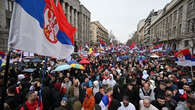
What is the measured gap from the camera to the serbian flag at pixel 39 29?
1.74 metres

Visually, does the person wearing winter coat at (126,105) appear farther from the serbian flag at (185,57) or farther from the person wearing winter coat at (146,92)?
the serbian flag at (185,57)

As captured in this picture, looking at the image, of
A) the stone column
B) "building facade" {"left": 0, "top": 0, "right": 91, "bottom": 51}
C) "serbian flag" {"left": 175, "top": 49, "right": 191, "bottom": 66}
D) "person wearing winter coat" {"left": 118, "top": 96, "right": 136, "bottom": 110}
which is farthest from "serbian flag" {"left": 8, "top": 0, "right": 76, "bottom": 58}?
the stone column

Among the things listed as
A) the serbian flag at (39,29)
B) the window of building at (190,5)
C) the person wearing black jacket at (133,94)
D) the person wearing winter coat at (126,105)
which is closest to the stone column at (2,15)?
the serbian flag at (39,29)

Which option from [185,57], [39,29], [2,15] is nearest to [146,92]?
[39,29]

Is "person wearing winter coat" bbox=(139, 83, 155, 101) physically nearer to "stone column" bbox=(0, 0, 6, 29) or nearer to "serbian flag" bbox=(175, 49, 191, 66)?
"serbian flag" bbox=(175, 49, 191, 66)

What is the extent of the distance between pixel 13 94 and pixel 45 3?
258 centimetres

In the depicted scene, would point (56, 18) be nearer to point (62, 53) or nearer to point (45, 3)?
point (45, 3)

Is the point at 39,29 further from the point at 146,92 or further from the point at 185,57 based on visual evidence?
the point at 185,57

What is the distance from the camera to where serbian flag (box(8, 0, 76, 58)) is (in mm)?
1735

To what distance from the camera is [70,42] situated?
11.0 ft

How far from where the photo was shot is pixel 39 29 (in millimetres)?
2176

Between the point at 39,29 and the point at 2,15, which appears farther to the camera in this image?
the point at 2,15

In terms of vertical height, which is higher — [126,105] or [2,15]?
[2,15]

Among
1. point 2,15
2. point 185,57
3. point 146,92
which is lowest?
point 146,92
